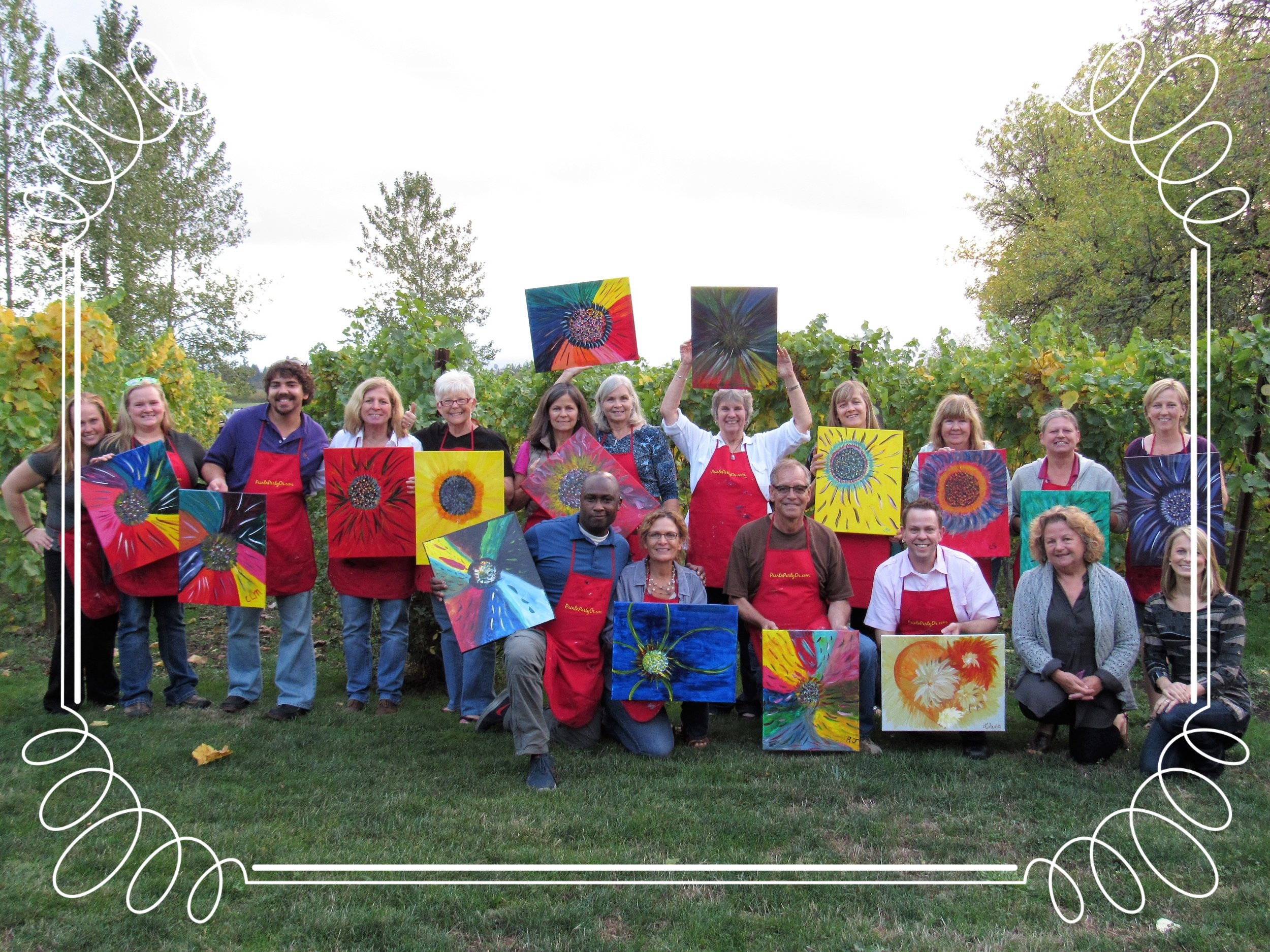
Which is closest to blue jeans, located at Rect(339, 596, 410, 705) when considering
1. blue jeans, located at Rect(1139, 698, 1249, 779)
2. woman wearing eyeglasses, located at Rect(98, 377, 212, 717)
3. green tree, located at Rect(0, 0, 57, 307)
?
woman wearing eyeglasses, located at Rect(98, 377, 212, 717)

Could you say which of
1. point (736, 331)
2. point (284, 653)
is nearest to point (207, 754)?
→ point (284, 653)

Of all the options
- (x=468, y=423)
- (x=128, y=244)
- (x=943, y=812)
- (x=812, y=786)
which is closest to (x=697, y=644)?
(x=812, y=786)

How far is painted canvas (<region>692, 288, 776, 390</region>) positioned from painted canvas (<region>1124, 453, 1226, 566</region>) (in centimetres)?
187

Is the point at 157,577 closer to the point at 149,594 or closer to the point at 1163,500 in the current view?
the point at 149,594

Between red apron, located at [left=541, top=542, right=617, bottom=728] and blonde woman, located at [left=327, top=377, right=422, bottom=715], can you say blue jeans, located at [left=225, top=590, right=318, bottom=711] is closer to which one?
blonde woman, located at [left=327, top=377, right=422, bottom=715]

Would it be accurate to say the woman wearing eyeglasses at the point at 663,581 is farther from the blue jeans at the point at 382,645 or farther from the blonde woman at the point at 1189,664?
the blonde woman at the point at 1189,664

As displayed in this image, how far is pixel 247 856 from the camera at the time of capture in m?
3.44

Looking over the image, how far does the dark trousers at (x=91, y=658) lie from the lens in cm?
538

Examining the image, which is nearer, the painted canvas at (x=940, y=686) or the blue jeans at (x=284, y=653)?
the painted canvas at (x=940, y=686)

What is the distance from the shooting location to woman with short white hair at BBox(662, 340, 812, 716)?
17.1 ft

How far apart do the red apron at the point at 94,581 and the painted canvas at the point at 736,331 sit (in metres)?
3.52

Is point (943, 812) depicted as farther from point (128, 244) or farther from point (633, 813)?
point (128, 244)

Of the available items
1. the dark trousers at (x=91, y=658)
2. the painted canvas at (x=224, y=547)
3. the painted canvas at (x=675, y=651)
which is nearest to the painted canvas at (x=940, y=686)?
the painted canvas at (x=675, y=651)

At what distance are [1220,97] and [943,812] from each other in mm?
12298
